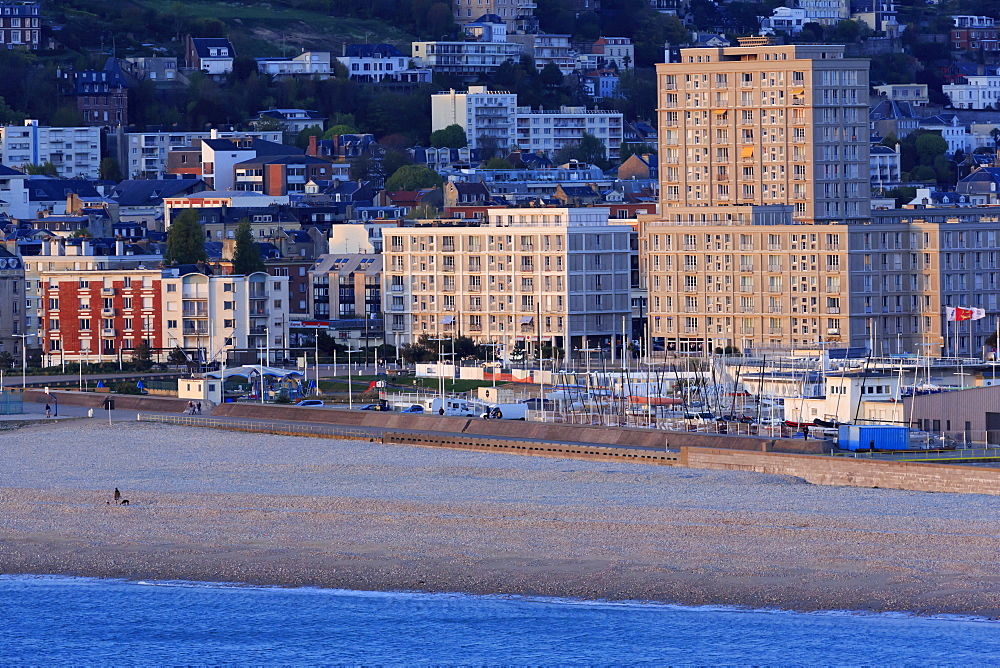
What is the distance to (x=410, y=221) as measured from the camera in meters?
125

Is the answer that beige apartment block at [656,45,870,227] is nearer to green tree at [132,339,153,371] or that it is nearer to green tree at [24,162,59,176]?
green tree at [132,339,153,371]

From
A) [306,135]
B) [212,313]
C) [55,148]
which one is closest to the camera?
[212,313]

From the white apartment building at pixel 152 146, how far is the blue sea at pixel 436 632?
138 m

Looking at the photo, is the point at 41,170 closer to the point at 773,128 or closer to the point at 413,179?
the point at 413,179

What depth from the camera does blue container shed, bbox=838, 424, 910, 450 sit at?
6456cm

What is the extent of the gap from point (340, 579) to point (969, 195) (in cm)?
11321

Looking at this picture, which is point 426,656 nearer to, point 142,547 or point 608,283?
point 142,547

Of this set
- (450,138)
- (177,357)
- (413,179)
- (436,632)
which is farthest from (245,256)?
(450,138)

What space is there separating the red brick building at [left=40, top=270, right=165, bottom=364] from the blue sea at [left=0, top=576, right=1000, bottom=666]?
190 ft

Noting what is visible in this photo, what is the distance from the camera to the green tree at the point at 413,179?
16912cm

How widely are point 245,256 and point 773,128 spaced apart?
2734 cm

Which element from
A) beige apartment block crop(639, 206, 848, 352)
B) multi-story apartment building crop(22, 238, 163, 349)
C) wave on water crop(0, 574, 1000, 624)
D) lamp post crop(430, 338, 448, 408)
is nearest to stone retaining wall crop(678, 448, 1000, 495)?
wave on water crop(0, 574, 1000, 624)

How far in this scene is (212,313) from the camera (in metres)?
107

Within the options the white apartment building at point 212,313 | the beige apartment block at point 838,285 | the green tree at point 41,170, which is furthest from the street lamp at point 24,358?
the green tree at point 41,170
